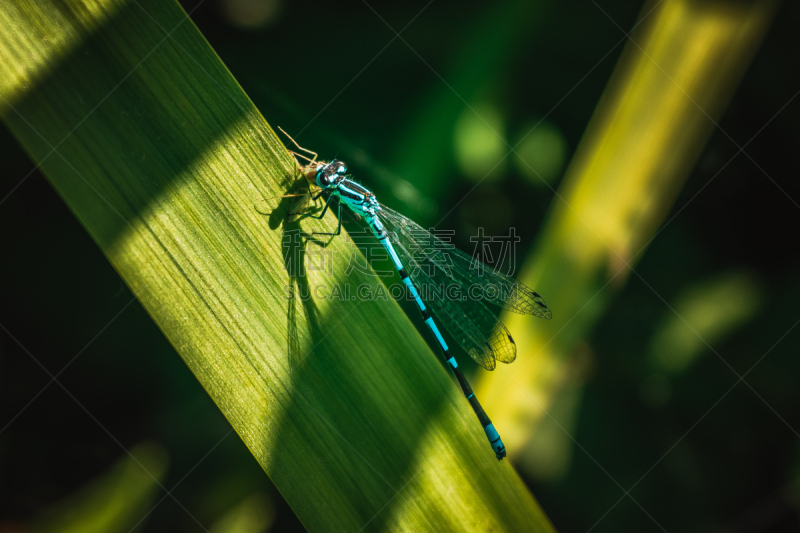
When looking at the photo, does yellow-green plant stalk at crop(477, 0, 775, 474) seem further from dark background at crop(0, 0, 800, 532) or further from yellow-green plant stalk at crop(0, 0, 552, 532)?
yellow-green plant stalk at crop(0, 0, 552, 532)

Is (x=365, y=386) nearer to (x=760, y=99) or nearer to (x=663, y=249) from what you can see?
(x=663, y=249)

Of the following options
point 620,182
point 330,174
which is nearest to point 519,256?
point 620,182

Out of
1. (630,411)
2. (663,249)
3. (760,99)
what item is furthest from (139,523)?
(760,99)

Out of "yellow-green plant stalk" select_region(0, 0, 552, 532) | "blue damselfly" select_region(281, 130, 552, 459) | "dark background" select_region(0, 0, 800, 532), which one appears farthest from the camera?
"blue damselfly" select_region(281, 130, 552, 459)

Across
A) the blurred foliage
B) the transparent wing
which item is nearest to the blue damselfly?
the transparent wing

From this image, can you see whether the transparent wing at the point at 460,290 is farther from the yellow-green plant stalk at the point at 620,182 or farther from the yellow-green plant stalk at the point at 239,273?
the yellow-green plant stalk at the point at 239,273

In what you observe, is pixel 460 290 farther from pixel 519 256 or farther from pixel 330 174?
pixel 330 174
